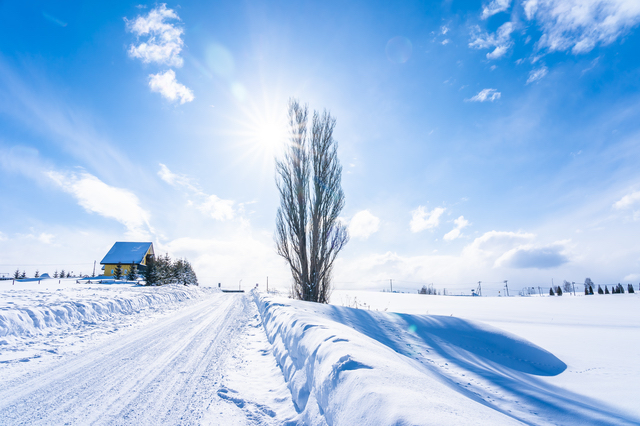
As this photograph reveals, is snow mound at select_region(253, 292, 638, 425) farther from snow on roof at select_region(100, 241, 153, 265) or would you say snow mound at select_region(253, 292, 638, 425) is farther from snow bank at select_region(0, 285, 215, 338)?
snow on roof at select_region(100, 241, 153, 265)

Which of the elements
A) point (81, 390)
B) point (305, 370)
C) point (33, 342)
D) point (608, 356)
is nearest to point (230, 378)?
point (305, 370)

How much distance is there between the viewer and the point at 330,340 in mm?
3223

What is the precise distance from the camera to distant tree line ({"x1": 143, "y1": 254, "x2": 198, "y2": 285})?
31250mm

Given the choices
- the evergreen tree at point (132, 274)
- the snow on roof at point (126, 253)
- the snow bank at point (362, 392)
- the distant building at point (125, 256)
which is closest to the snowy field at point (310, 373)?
the snow bank at point (362, 392)

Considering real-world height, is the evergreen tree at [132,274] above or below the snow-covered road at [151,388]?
above

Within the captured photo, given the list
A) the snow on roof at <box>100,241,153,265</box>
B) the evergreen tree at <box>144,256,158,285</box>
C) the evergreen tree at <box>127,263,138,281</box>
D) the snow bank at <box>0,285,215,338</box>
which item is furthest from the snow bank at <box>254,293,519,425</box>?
the snow on roof at <box>100,241,153,265</box>

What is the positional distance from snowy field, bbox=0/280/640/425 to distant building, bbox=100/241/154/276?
4145 centimetres

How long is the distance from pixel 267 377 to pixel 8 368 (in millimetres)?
3770

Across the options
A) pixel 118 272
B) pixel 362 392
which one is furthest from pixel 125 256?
pixel 362 392

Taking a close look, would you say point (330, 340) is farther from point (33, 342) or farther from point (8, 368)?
point (33, 342)

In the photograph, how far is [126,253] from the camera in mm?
44469

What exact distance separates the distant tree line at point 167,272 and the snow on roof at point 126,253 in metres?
5.72

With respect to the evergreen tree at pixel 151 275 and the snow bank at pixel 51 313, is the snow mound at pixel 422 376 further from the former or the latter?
the evergreen tree at pixel 151 275

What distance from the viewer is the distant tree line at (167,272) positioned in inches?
1230
